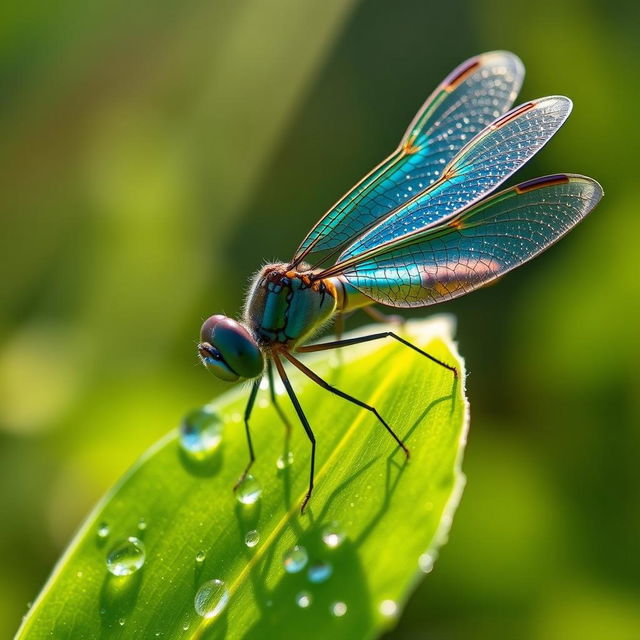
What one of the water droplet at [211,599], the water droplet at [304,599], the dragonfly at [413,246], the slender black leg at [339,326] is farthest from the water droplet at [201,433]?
the slender black leg at [339,326]

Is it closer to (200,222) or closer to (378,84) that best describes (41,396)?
(200,222)

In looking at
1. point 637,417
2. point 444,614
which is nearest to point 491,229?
point 637,417

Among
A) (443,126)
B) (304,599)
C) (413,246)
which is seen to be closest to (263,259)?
(443,126)

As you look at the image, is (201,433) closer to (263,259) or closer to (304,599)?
(304,599)

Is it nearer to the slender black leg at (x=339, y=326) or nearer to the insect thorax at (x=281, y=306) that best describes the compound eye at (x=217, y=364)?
the insect thorax at (x=281, y=306)

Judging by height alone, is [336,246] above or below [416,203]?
below

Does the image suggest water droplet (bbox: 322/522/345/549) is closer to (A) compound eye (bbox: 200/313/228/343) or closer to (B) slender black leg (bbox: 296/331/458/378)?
(B) slender black leg (bbox: 296/331/458/378)
